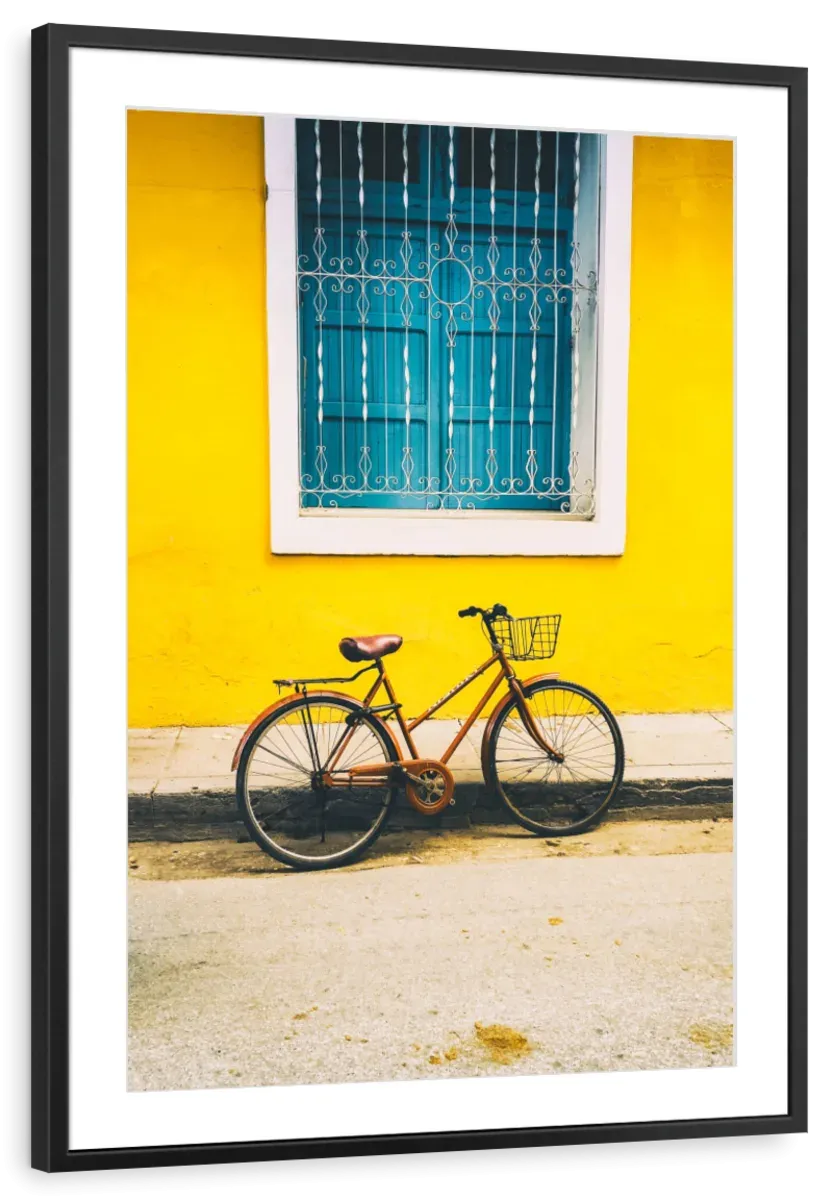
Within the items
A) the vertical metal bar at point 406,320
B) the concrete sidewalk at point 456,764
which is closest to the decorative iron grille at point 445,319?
the vertical metal bar at point 406,320

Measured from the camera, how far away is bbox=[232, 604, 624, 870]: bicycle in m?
3.65

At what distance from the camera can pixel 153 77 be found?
2.83m

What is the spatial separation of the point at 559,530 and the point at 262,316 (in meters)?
1.42

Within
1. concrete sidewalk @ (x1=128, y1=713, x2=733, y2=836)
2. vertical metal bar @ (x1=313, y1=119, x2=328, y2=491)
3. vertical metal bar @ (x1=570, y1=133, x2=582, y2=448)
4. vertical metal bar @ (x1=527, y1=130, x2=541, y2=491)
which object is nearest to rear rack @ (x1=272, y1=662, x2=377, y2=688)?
concrete sidewalk @ (x1=128, y1=713, x2=733, y2=836)

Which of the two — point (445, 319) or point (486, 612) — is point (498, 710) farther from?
point (445, 319)

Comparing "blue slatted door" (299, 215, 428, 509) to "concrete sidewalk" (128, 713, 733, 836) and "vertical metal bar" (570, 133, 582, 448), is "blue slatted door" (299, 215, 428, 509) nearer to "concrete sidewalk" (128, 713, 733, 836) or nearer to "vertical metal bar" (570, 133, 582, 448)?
"vertical metal bar" (570, 133, 582, 448)

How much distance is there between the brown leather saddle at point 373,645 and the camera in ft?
12.0

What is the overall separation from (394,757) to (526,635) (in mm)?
690

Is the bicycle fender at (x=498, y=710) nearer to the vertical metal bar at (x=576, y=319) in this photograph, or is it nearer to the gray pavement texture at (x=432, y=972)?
the gray pavement texture at (x=432, y=972)

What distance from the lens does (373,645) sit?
3650mm

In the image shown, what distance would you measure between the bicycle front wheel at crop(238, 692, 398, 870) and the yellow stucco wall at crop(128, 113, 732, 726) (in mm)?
142

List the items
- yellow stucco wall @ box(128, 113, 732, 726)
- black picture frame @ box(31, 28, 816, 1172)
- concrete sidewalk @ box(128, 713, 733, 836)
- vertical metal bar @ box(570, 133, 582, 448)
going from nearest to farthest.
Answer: black picture frame @ box(31, 28, 816, 1172) < concrete sidewalk @ box(128, 713, 733, 836) < yellow stucco wall @ box(128, 113, 732, 726) < vertical metal bar @ box(570, 133, 582, 448)
